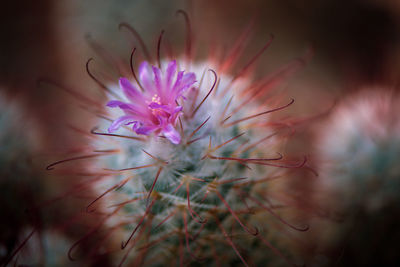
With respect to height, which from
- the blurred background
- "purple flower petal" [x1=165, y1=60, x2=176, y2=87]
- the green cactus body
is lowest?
the green cactus body

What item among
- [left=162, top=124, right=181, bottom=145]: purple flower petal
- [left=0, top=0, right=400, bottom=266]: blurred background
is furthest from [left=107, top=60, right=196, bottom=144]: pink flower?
[left=0, top=0, right=400, bottom=266]: blurred background

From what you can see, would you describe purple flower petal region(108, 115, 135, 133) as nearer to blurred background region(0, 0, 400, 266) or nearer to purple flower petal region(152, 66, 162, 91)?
purple flower petal region(152, 66, 162, 91)

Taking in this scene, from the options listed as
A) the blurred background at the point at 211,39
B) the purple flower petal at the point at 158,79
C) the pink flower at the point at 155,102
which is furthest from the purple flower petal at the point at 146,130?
the blurred background at the point at 211,39

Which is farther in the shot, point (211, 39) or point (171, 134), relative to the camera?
point (211, 39)

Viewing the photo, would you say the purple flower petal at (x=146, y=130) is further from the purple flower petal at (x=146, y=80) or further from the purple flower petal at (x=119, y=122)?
the purple flower petal at (x=146, y=80)

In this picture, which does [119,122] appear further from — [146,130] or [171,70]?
[171,70]

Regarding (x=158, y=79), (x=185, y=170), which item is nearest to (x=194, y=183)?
(x=185, y=170)

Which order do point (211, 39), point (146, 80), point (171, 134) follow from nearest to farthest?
point (171, 134) → point (146, 80) → point (211, 39)

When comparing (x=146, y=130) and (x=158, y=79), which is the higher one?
(x=158, y=79)
